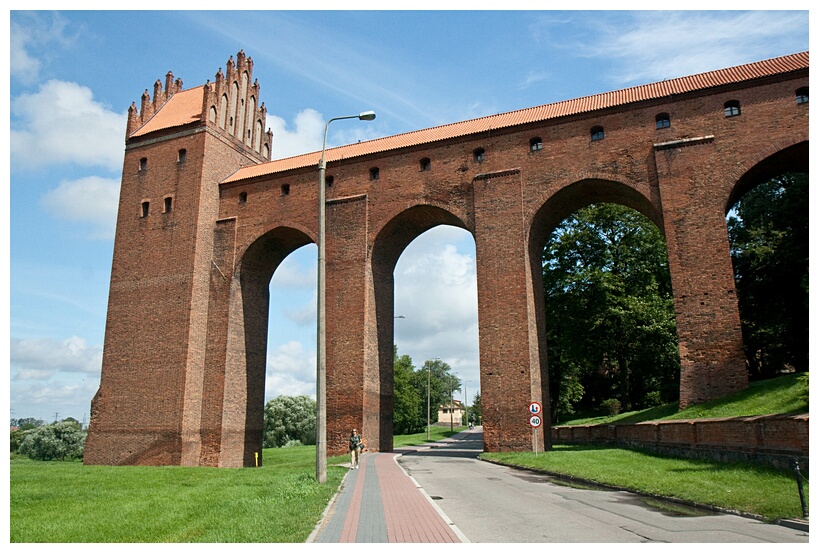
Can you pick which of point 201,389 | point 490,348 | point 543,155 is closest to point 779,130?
point 543,155

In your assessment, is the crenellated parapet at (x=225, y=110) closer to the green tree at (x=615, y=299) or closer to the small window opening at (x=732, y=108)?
the green tree at (x=615, y=299)

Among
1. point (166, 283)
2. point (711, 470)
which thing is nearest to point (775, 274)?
point (711, 470)

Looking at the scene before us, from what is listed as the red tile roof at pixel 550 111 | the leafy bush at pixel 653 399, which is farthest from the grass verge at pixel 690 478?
the leafy bush at pixel 653 399

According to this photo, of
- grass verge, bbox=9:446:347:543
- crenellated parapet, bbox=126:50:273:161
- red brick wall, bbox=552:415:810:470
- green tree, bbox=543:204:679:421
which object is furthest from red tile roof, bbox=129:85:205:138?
red brick wall, bbox=552:415:810:470

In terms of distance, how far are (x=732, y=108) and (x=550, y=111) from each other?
20.2 feet

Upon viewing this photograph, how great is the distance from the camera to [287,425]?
54.8 m

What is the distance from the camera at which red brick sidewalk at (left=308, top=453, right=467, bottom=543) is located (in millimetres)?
6707

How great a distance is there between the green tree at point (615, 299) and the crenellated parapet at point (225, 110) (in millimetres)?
16177

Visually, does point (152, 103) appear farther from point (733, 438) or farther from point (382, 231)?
point (733, 438)

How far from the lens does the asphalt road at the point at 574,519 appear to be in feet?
22.5

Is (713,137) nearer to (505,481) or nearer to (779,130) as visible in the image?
(779,130)

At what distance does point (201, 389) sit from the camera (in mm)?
24859

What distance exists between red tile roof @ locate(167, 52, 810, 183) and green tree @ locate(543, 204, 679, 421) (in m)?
8.82
